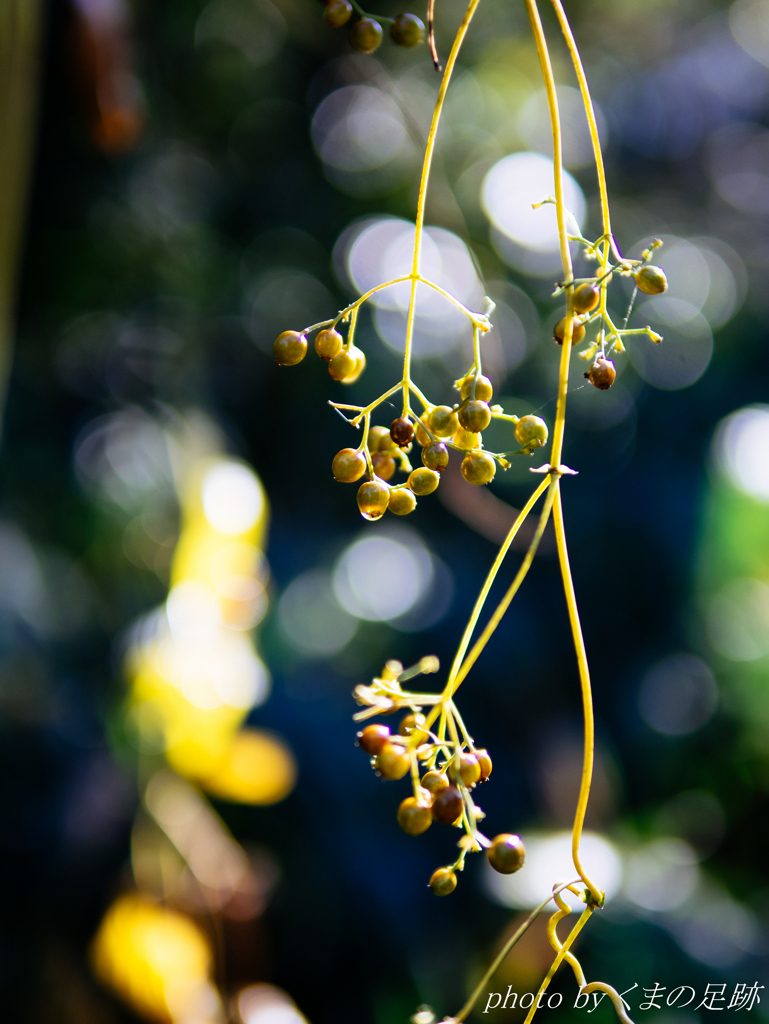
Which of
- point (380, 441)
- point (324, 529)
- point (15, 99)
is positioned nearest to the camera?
point (380, 441)

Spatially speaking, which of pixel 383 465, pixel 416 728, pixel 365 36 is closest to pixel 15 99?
pixel 365 36

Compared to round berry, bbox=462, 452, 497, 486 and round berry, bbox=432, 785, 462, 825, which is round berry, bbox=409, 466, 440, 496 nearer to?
round berry, bbox=462, 452, 497, 486

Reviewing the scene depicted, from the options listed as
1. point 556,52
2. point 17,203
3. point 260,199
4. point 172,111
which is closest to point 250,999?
point 17,203

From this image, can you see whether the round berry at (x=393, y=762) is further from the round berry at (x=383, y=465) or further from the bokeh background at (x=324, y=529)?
the bokeh background at (x=324, y=529)

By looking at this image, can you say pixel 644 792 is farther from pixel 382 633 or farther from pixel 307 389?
pixel 307 389

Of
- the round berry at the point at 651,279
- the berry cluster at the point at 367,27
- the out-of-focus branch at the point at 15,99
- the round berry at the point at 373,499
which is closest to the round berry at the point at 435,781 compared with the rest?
the round berry at the point at 373,499

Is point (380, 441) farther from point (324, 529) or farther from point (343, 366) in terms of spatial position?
point (324, 529)

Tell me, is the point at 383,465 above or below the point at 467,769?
above
